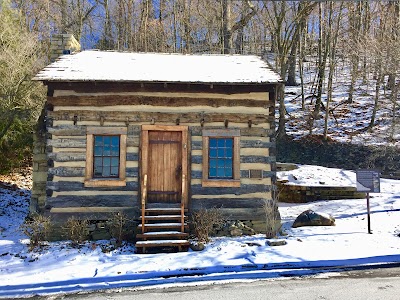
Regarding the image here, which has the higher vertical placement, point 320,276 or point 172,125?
point 172,125

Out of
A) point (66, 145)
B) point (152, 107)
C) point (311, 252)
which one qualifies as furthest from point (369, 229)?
point (66, 145)

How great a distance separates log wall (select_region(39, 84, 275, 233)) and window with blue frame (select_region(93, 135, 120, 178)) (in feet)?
1.11

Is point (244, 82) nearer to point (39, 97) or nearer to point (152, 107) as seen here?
point (152, 107)

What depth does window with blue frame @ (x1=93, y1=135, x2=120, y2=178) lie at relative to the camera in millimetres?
9648

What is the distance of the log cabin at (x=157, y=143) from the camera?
30.9ft

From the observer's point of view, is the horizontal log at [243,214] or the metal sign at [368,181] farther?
the horizontal log at [243,214]

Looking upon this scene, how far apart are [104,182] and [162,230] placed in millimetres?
2003

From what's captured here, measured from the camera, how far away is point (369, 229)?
9.19 m

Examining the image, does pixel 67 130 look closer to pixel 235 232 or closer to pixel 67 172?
pixel 67 172

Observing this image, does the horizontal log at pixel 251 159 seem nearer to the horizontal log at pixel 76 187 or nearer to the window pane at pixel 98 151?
the horizontal log at pixel 76 187

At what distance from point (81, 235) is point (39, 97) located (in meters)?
7.92

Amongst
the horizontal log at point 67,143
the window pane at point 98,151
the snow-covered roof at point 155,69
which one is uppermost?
the snow-covered roof at point 155,69

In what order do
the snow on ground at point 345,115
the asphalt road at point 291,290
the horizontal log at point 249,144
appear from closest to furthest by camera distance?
the asphalt road at point 291,290
the horizontal log at point 249,144
the snow on ground at point 345,115

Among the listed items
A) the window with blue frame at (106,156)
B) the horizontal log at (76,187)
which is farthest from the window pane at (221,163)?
the window with blue frame at (106,156)
